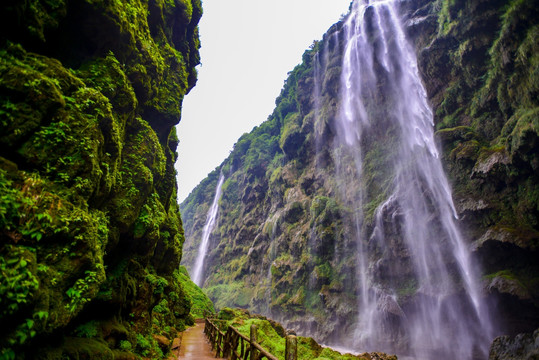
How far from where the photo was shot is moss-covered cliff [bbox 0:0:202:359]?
12.8ft

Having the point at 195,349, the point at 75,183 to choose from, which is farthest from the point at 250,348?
the point at 195,349

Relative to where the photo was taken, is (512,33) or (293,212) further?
(293,212)

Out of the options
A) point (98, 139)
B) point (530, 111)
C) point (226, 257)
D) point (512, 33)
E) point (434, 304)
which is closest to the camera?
point (98, 139)

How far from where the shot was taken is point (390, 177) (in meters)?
26.2

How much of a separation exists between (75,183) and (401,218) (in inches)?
876

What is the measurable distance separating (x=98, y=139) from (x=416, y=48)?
2767 cm

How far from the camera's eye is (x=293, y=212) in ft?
113

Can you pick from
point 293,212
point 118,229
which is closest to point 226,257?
point 293,212

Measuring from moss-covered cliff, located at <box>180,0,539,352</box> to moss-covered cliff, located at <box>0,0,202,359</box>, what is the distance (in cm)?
1690

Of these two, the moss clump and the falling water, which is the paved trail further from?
the falling water

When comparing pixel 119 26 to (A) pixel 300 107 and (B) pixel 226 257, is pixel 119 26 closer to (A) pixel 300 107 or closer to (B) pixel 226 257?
(A) pixel 300 107

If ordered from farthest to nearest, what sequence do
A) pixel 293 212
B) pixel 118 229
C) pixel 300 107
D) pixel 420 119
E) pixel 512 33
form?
1. pixel 300 107
2. pixel 293 212
3. pixel 420 119
4. pixel 512 33
5. pixel 118 229

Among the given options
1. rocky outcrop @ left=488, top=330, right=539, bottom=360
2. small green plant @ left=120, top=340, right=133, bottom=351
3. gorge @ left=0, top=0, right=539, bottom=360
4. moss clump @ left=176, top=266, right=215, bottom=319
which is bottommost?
moss clump @ left=176, top=266, right=215, bottom=319

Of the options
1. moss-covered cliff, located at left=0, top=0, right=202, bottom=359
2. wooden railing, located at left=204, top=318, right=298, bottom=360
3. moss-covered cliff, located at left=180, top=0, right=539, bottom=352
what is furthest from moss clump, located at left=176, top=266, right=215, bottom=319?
moss-covered cliff, located at left=0, top=0, right=202, bottom=359
